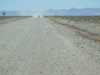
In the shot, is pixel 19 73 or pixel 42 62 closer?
pixel 19 73

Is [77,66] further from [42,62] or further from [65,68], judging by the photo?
[42,62]

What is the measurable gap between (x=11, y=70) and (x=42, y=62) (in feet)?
4.49

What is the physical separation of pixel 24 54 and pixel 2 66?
6.24 ft

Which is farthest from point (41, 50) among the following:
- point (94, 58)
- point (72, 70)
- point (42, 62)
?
point (72, 70)

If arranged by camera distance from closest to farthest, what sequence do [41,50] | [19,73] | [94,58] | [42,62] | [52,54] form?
1. [19,73]
2. [42,62]
3. [94,58]
4. [52,54]
5. [41,50]

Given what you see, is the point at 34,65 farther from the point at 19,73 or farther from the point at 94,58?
the point at 94,58

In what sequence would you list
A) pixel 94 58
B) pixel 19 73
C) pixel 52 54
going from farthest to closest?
pixel 52 54
pixel 94 58
pixel 19 73

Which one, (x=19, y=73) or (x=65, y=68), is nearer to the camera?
(x=19, y=73)

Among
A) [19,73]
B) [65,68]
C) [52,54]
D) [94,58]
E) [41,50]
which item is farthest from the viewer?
[41,50]

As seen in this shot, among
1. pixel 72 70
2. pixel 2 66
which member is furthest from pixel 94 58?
pixel 2 66

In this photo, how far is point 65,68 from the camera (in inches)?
251

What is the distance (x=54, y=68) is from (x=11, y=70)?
146 centimetres

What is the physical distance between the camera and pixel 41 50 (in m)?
9.30

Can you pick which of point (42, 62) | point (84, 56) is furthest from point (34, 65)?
point (84, 56)
